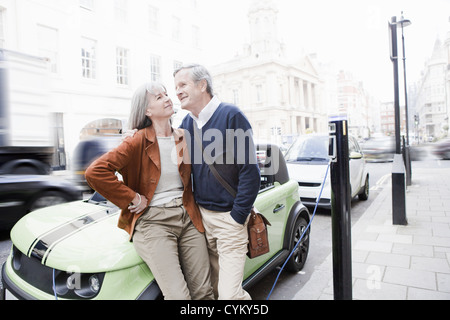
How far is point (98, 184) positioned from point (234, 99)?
134ft

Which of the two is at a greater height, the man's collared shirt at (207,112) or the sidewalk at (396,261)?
the man's collared shirt at (207,112)

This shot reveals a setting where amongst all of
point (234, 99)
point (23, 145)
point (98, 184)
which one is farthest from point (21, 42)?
point (234, 99)

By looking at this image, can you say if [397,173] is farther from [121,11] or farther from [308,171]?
[121,11]

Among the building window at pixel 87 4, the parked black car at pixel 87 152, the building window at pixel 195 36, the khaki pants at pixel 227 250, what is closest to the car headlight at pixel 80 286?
the khaki pants at pixel 227 250

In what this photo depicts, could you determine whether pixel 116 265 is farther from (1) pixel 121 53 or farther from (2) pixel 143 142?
(1) pixel 121 53

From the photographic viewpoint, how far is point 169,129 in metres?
2.00

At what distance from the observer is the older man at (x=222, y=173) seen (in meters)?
1.80

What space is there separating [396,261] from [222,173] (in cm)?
267

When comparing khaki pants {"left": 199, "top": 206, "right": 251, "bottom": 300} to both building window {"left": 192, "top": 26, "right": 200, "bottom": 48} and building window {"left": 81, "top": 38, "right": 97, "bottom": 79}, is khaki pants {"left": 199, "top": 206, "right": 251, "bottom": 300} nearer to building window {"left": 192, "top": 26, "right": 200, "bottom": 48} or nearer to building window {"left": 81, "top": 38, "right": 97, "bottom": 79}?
building window {"left": 81, "top": 38, "right": 97, "bottom": 79}

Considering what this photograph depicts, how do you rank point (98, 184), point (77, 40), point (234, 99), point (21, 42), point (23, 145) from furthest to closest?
point (234, 99), point (77, 40), point (21, 42), point (23, 145), point (98, 184)

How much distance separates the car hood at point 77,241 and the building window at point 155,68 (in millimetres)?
7984

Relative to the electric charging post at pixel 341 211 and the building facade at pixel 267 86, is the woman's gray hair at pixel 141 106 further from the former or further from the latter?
the building facade at pixel 267 86

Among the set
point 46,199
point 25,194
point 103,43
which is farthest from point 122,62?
point 25,194

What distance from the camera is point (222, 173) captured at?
73.2 inches
